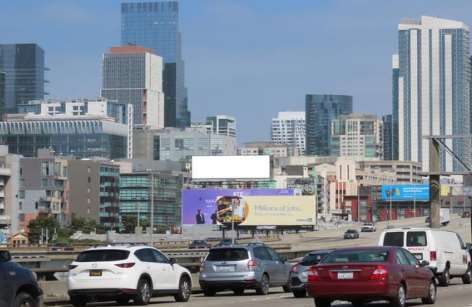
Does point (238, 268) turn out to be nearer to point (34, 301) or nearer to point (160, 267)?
point (160, 267)

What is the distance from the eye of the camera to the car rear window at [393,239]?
1587 inches

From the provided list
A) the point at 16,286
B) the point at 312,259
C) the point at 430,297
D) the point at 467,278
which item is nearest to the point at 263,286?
the point at 312,259

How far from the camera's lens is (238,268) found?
123 ft

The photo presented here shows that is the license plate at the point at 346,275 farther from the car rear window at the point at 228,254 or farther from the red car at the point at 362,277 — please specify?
the car rear window at the point at 228,254

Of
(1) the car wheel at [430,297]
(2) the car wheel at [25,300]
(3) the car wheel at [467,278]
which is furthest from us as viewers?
(3) the car wheel at [467,278]

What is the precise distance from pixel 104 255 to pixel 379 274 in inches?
323

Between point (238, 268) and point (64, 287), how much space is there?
5.44 m

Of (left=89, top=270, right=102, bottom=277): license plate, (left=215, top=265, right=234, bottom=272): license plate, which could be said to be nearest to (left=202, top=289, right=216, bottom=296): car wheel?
(left=215, top=265, right=234, bottom=272): license plate

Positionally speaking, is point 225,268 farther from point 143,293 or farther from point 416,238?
point 416,238

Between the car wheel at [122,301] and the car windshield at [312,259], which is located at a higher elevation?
the car windshield at [312,259]

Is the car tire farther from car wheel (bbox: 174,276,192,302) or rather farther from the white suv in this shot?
the white suv

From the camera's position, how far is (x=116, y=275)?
3119cm

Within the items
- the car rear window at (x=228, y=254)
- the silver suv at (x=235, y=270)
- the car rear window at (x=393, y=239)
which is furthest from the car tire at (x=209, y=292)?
the car rear window at (x=393, y=239)

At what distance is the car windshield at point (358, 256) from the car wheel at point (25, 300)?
7.02 m
